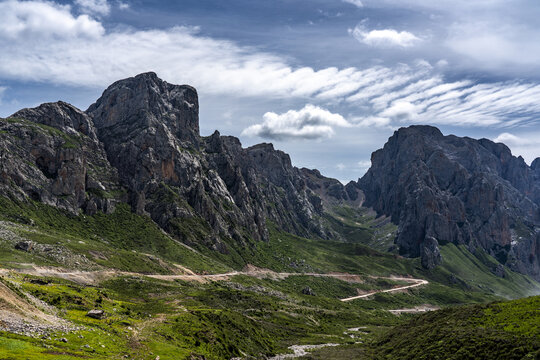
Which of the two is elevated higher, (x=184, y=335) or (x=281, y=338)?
(x=184, y=335)

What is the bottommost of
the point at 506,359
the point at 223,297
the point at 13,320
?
the point at 223,297

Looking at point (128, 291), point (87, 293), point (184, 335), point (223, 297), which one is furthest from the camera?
point (223, 297)

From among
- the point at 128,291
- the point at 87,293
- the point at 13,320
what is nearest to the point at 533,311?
the point at 13,320

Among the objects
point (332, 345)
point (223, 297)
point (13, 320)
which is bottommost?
point (332, 345)

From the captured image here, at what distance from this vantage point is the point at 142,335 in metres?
84.6

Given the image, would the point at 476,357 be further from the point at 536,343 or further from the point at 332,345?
the point at 332,345

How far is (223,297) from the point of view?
568 feet

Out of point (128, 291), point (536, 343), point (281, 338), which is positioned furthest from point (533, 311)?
point (128, 291)

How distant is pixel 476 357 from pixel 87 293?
103235mm

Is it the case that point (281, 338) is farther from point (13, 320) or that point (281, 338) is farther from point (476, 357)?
point (13, 320)

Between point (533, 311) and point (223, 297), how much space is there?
120642 millimetres

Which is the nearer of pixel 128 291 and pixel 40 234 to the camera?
pixel 128 291

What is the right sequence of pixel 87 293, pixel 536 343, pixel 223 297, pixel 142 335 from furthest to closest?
1. pixel 223 297
2. pixel 87 293
3. pixel 142 335
4. pixel 536 343

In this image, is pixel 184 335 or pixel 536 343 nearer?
pixel 536 343
